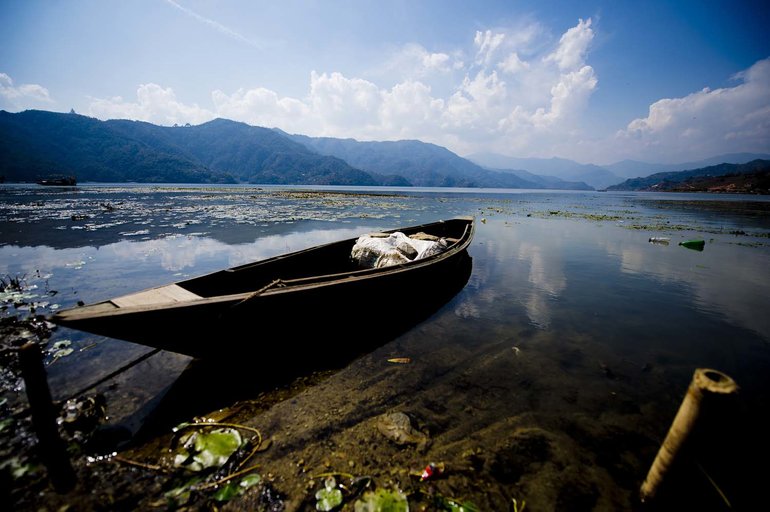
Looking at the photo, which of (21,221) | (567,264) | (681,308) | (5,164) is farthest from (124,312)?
(5,164)

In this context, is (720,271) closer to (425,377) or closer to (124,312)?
(425,377)

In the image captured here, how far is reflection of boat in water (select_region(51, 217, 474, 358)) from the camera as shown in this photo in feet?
13.5

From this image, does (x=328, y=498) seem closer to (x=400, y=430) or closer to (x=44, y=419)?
(x=400, y=430)

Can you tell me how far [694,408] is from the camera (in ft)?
8.18

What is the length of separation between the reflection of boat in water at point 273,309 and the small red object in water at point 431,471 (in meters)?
3.23

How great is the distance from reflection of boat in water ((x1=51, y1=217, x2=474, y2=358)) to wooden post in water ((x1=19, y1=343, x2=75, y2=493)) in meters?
0.67

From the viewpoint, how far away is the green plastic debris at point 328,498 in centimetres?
312

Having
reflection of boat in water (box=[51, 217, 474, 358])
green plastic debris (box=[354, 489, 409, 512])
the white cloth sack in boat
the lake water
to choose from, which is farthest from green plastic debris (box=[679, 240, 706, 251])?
green plastic debris (box=[354, 489, 409, 512])

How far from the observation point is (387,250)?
31.7 feet

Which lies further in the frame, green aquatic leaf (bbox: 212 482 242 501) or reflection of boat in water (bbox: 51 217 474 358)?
reflection of boat in water (bbox: 51 217 474 358)

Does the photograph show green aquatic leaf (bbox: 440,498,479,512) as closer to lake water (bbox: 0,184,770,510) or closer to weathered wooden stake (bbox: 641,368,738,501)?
lake water (bbox: 0,184,770,510)

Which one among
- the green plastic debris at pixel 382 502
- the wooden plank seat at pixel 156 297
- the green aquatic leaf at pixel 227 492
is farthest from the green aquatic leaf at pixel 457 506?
the wooden plank seat at pixel 156 297

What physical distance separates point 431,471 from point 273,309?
3545mm

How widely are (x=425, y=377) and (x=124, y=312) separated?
4.80m
